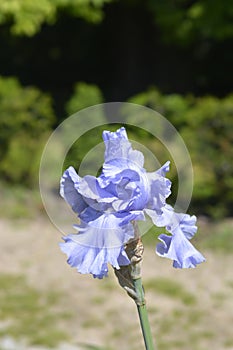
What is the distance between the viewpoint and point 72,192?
58.4 inches

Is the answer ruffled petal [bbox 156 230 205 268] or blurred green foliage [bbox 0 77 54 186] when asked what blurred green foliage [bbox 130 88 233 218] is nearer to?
blurred green foliage [bbox 0 77 54 186]

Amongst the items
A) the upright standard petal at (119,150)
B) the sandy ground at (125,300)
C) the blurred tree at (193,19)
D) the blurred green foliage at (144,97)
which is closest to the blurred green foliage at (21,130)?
the blurred green foliage at (144,97)

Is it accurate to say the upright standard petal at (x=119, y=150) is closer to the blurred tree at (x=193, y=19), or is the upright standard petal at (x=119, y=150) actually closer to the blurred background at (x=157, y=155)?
the blurred background at (x=157, y=155)

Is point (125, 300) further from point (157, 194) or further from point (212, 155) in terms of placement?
point (157, 194)

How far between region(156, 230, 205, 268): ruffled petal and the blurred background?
75 centimetres

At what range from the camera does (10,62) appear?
15.4 m

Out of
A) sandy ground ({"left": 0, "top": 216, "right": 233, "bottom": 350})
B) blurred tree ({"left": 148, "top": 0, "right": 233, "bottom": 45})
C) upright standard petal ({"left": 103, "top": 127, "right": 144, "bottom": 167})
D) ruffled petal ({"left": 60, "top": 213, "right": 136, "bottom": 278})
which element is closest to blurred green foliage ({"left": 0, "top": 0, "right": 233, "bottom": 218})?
blurred tree ({"left": 148, "top": 0, "right": 233, "bottom": 45})

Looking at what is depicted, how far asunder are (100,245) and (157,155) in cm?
576

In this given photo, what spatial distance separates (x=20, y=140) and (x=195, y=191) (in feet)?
7.42

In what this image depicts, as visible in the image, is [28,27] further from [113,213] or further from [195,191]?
[113,213]

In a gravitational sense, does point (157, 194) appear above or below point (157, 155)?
below

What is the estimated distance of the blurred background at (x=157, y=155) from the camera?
15.7 feet

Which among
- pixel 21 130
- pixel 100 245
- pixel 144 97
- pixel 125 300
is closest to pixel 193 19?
pixel 144 97

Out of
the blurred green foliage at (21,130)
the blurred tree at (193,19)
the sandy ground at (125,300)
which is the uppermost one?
the blurred tree at (193,19)
